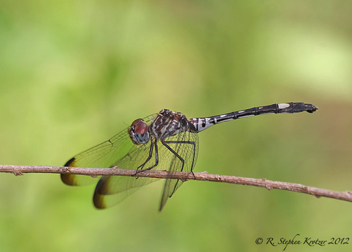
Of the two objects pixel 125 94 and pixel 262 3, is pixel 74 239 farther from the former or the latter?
pixel 262 3

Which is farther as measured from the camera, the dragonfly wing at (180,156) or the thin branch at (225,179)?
the dragonfly wing at (180,156)

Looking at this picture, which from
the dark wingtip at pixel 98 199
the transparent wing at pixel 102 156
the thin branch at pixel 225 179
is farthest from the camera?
the dark wingtip at pixel 98 199

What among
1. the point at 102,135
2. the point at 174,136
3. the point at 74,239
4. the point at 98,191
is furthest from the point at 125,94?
the point at 74,239

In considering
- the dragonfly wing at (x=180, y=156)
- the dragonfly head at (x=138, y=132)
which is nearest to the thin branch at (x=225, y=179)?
the dragonfly wing at (x=180, y=156)

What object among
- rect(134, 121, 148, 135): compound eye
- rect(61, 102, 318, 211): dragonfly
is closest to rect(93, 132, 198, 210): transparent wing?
rect(61, 102, 318, 211): dragonfly

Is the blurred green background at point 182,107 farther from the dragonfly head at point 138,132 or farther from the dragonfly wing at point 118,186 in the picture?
the dragonfly head at point 138,132

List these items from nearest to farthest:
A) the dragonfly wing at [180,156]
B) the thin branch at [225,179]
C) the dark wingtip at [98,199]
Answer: the thin branch at [225,179], the dragonfly wing at [180,156], the dark wingtip at [98,199]

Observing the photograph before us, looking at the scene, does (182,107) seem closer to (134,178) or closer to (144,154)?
(144,154)
